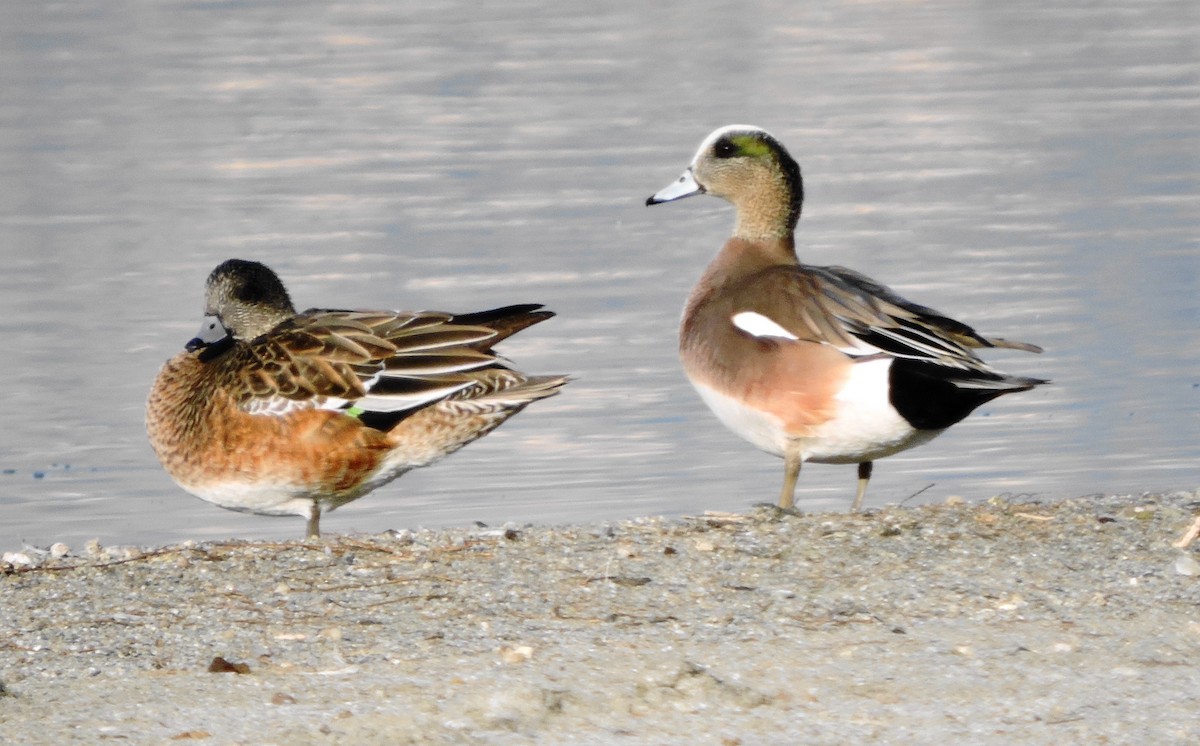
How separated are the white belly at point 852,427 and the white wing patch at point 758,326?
226 mm

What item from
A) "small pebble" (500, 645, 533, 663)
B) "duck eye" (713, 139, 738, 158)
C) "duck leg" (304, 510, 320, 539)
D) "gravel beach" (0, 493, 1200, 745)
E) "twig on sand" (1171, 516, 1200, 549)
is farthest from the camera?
"duck eye" (713, 139, 738, 158)

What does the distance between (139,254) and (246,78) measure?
946 cm

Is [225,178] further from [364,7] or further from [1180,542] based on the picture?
[364,7]

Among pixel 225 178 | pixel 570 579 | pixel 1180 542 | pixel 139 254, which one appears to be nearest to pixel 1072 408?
pixel 1180 542

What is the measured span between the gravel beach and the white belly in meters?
0.41

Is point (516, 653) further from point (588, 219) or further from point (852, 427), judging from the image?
point (588, 219)

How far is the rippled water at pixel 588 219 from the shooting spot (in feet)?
25.6

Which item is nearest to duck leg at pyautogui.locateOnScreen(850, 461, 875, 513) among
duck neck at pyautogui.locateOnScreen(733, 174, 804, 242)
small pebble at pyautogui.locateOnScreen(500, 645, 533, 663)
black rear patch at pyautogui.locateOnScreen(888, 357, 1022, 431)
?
black rear patch at pyautogui.locateOnScreen(888, 357, 1022, 431)

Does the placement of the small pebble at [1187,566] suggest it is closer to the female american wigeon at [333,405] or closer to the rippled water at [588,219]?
the female american wigeon at [333,405]

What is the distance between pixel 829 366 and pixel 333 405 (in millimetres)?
1545

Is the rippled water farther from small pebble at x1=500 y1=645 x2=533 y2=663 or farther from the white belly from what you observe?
small pebble at x1=500 y1=645 x2=533 y2=663

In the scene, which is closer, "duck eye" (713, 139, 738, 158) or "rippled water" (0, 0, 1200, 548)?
"duck eye" (713, 139, 738, 158)

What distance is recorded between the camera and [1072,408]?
8.40 metres

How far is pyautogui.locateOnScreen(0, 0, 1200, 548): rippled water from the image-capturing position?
7.80 m
